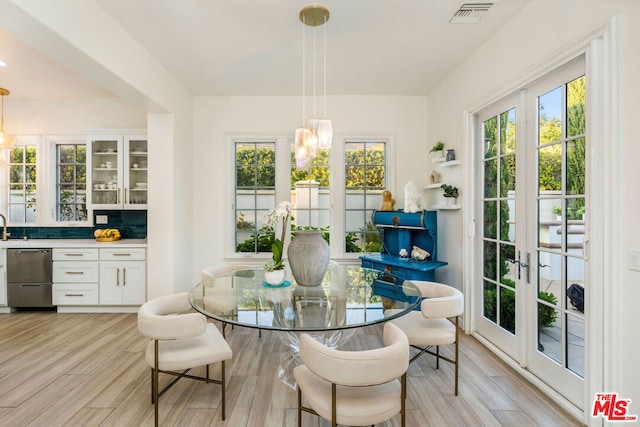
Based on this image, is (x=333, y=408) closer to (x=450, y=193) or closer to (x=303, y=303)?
(x=303, y=303)

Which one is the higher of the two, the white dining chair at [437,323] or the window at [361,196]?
the window at [361,196]

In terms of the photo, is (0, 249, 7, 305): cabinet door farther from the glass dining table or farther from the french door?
the french door

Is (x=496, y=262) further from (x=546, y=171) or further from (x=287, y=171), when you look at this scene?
(x=287, y=171)

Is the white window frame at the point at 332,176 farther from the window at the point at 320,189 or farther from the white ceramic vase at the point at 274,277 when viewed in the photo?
the white ceramic vase at the point at 274,277

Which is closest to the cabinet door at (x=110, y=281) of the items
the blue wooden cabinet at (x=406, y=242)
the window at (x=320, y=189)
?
the window at (x=320, y=189)

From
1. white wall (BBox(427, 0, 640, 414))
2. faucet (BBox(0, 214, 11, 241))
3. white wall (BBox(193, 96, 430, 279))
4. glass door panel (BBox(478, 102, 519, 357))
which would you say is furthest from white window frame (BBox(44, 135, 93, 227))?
white wall (BBox(427, 0, 640, 414))

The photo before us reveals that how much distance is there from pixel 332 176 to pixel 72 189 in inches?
146

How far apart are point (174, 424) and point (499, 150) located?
3302 mm

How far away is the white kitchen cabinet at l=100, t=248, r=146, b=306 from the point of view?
4.00 metres

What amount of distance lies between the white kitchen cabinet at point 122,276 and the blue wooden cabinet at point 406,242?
278cm

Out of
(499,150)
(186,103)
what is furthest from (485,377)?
(186,103)

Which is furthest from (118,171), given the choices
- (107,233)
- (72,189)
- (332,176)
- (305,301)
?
(305,301)

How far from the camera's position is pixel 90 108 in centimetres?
454

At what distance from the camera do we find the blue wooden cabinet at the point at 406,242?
357 centimetres
